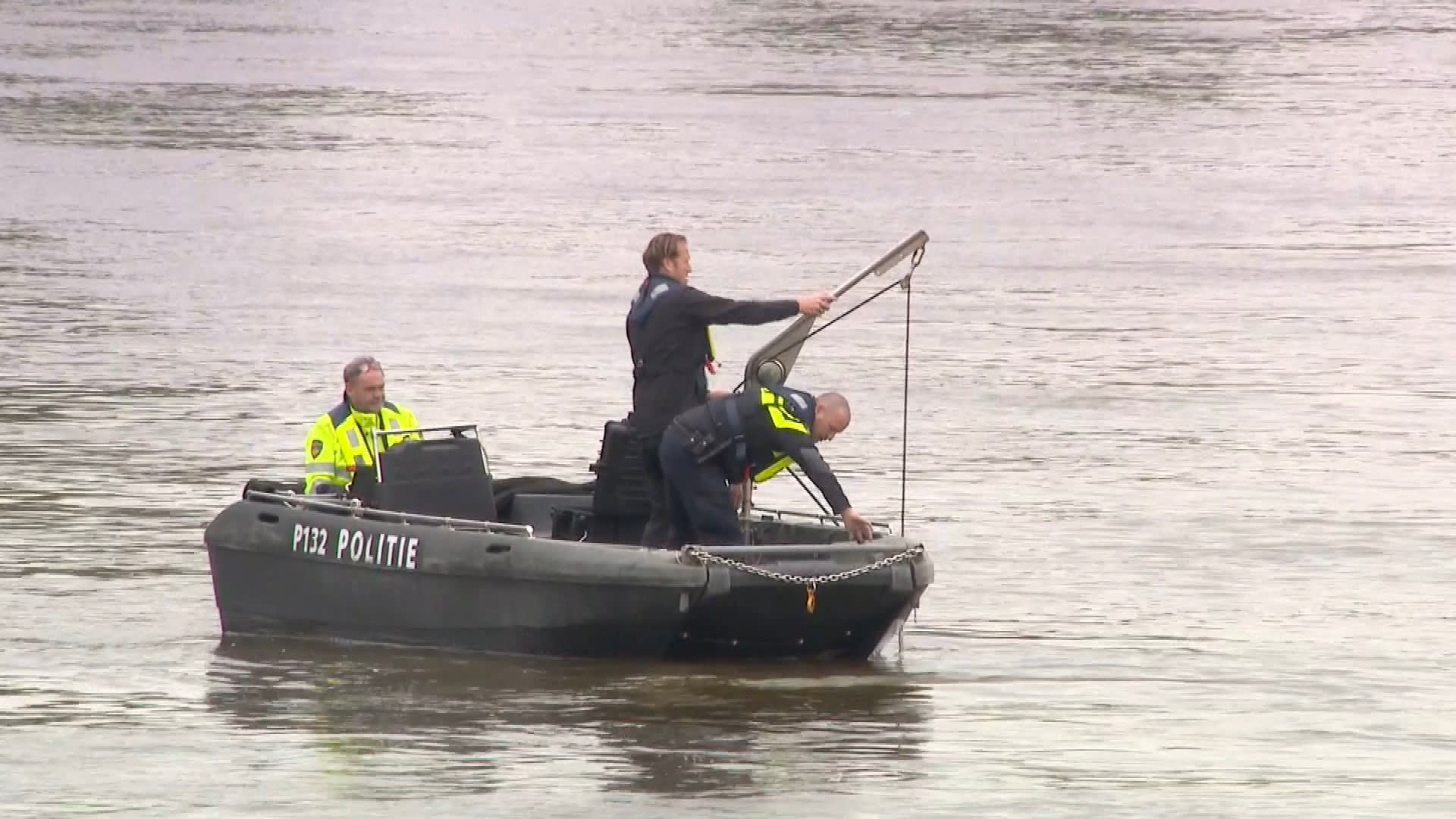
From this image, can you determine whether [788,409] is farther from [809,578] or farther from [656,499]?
[656,499]

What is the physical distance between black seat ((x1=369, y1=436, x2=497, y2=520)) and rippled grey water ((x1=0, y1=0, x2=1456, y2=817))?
677mm

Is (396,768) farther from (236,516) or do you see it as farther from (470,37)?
(470,37)

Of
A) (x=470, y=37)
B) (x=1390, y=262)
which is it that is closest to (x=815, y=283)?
(x=1390, y=262)

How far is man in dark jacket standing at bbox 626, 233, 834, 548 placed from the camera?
43.2ft

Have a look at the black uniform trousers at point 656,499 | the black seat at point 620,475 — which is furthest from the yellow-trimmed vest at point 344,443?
the black uniform trousers at point 656,499

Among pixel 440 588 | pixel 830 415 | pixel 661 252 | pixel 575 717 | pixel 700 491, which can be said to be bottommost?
pixel 575 717

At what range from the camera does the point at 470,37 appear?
64062mm

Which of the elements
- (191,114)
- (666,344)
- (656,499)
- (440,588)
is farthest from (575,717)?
(191,114)

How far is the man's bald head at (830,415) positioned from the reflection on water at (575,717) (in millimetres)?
1073

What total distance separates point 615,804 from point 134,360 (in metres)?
13.2

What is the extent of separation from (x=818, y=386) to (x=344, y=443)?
935cm

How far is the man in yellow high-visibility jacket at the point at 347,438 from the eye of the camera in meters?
13.8

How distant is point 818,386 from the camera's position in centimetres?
2298

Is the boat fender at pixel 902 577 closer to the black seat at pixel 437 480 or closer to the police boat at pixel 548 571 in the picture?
the police boat at pixel 548 571
